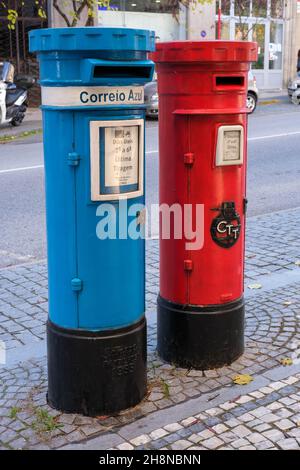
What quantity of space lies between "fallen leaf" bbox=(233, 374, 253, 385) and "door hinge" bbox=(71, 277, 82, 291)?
1.18 metres

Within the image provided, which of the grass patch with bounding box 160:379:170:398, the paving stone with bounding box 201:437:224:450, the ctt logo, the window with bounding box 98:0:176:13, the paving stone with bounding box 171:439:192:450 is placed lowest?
the grass patch with bounding box 160:379:170:398

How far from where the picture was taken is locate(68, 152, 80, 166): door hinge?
10.7ft

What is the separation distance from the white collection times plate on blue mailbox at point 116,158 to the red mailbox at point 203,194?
0.52 m

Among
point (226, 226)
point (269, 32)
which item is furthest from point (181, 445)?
point (269, 32)

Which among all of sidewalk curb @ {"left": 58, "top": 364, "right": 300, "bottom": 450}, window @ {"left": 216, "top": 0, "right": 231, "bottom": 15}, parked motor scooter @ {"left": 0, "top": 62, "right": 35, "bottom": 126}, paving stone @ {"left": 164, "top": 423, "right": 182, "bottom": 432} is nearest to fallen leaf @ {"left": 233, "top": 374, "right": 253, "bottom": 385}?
sidewalk curb @ {"left": 58, "top": 364, "right": 300, "bottom": 450}

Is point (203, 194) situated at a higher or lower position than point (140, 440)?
higher

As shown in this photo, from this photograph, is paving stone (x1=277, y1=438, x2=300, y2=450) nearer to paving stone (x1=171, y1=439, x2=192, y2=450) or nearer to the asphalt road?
paving stone (x1=171, y1=439, x2=192, y2=450)

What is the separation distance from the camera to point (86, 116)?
3.22 metres

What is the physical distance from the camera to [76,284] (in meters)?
3.41

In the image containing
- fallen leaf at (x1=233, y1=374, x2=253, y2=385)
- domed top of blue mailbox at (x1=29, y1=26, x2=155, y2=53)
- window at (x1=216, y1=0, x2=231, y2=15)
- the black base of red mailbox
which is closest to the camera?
domed top of blue mailbox at (x1=29, y1=26, x2=155, y2=53)

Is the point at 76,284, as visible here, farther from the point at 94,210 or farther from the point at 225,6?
the point at 225,6

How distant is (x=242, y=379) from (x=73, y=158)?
1704mm

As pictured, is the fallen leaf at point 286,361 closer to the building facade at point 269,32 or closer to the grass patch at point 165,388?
the grass patch at point 165,388

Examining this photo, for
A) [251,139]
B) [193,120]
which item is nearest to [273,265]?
[193,120]
